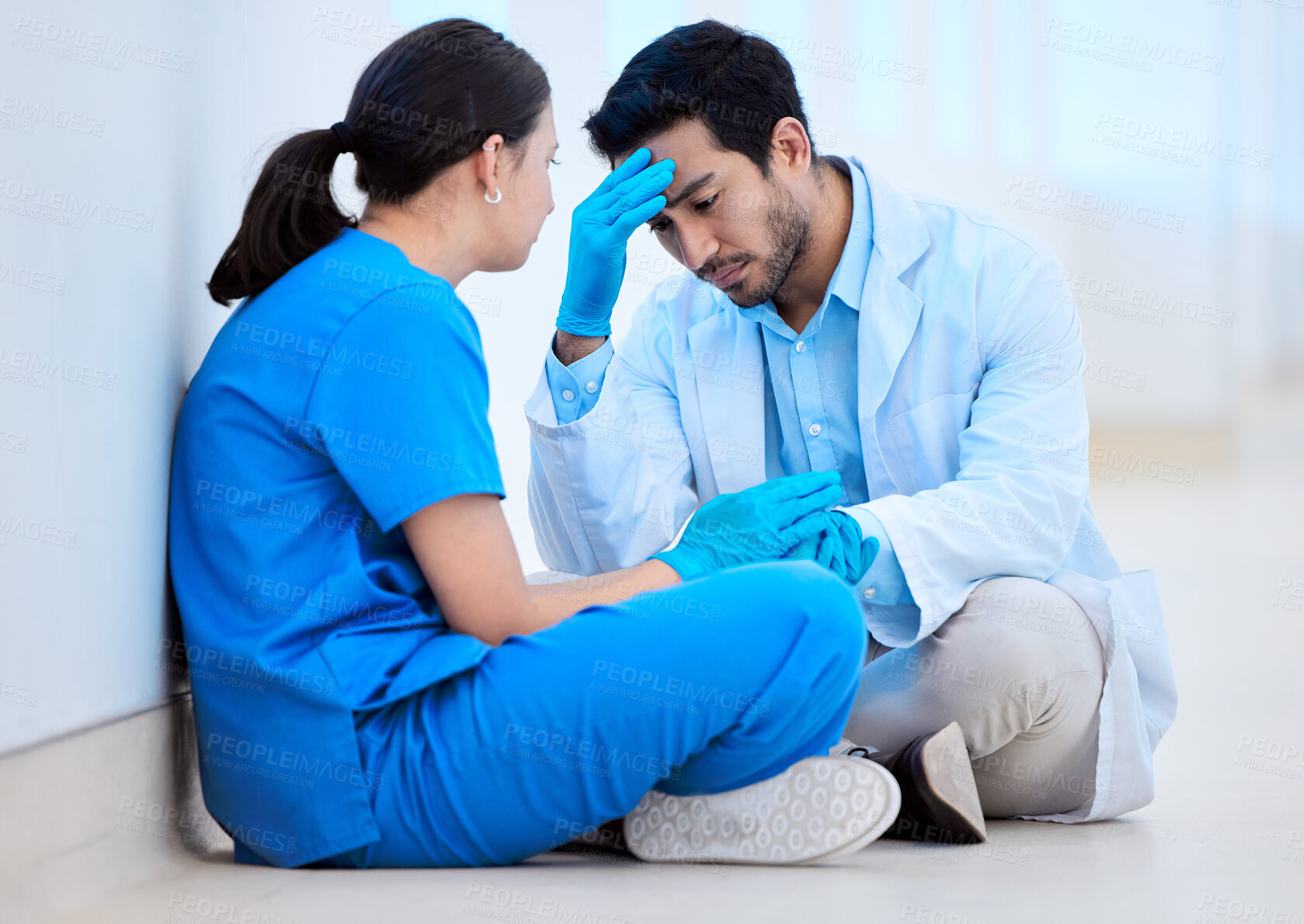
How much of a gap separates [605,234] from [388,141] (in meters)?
0.39

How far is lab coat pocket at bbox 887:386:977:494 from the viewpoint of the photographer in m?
1.46

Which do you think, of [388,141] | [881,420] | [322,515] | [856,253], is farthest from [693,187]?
[322,515]

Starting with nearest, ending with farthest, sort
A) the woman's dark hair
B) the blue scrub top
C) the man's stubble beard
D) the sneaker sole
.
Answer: the blue scrub top < the woman's dark hair < the sneaker sole < the man's stubble beard

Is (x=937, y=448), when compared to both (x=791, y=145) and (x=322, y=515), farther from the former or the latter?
(x=322, y=515)

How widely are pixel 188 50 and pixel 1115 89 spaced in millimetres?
4755

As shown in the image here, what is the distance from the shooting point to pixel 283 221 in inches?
40.3

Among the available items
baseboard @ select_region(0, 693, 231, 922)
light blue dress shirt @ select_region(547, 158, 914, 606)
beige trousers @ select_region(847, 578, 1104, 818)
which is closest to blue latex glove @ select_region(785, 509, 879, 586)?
beige trousers @ select_region(847, 578, 1104, 818)

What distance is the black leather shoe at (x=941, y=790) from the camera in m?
1.14

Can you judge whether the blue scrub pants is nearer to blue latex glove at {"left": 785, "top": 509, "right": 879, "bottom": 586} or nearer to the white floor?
the white floor

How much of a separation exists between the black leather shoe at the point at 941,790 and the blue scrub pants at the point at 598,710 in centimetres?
24

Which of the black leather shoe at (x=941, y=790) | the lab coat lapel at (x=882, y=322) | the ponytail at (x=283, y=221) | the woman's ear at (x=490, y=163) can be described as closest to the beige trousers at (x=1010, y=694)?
the black leather shoe at (x=941, y=790)

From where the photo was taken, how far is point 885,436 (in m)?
1.48

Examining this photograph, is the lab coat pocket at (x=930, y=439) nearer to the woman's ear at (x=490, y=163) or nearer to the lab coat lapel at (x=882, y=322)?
the lab coat lapel at (x=882, y=322)

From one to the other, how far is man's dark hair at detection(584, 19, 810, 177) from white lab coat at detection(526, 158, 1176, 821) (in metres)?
0.20
